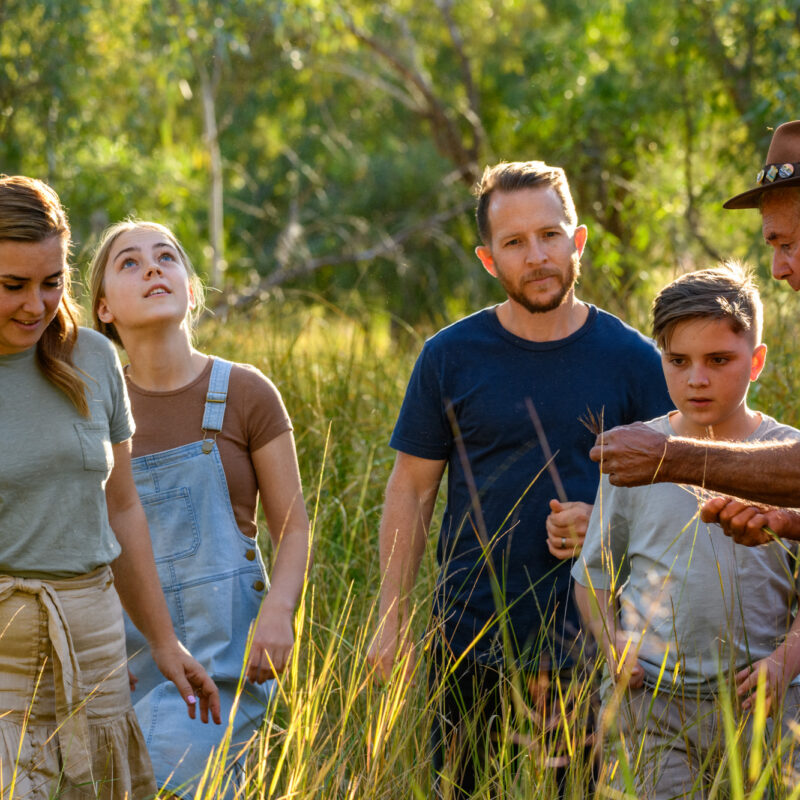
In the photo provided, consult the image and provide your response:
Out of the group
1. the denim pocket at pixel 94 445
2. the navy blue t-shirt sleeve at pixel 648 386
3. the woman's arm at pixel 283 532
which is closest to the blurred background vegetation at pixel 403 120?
the woman's arm at pixel 283 532

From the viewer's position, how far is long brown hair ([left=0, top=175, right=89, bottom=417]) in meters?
2.50

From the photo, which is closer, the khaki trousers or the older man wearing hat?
the khaki trousers

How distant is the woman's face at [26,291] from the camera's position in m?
Result: 2.48

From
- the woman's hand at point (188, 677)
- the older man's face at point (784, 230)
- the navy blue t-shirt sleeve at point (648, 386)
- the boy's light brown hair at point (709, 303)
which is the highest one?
the older man's face at point (784, 230)

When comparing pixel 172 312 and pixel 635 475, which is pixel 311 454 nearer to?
pixel 172 312

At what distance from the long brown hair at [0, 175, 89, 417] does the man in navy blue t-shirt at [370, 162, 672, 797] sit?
973 millimetres

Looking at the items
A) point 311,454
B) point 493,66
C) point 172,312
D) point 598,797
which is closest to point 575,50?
point 493,66

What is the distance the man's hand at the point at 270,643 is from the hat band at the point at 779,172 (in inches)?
65.3

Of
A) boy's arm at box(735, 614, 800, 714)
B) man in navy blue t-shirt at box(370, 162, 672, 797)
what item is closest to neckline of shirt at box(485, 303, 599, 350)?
man in navy blue t-shirt at box(370, 162, 672, 797)

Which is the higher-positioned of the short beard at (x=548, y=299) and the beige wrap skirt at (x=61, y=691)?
the short beard at (x=548, y=299)

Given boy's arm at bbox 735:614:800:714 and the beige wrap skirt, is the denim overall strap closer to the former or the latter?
the beige wrap skirt

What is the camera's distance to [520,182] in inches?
128

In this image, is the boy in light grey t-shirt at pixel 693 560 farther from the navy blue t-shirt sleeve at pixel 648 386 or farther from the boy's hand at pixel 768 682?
the navy blue t-shirt sleeve at pixel 648 386

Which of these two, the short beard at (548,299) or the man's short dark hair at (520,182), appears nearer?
the short beard at (548,299)
